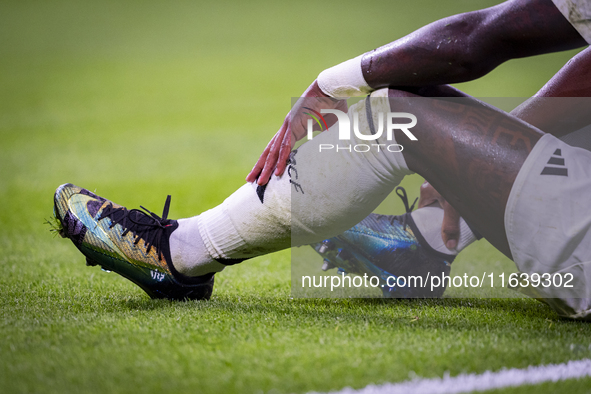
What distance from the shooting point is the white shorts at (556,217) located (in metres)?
0.86

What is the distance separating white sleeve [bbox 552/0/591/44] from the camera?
2.76 feet

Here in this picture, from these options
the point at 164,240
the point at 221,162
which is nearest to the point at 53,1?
the point at 221,162

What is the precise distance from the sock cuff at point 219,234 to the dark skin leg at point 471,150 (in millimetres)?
368

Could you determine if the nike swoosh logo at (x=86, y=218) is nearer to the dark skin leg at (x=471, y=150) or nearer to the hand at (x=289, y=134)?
the hand at (x=289, y=134)

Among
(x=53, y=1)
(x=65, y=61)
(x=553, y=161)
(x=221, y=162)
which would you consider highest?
(x=53, y=1)

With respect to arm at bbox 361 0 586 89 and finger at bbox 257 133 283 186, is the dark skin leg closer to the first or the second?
arm at bbox 361 0 586 89

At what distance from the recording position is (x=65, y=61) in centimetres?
863

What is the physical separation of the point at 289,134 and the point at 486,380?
56 cm

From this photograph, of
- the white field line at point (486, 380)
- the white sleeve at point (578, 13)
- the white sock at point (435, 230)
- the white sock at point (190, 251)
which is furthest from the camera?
the white sock at point (435, 230)

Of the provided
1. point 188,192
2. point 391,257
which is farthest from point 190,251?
point 188,192

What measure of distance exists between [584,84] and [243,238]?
77cm

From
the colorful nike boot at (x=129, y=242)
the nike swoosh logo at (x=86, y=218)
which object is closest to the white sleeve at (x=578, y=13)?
the colorful nike boot at (x=129, y=242)

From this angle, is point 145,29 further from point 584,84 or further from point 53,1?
point 584,84

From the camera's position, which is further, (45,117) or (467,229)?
(45,117)
